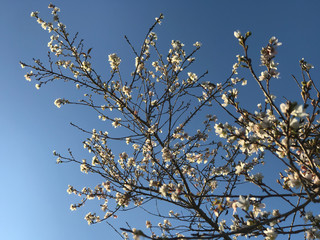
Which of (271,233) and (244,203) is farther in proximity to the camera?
(271,233)

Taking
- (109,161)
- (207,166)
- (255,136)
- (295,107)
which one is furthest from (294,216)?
(109,161)

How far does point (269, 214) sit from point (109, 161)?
333 centimetres

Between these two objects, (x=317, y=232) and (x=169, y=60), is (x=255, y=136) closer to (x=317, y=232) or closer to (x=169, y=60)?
(x=317, y=232)

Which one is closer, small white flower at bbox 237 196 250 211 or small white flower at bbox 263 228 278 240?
small white flower at bbox 237 196 250 211

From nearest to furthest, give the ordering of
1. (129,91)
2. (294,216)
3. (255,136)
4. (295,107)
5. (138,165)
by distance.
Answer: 1. (295,107)
2. (255,136)
3. (294,216)
4. (129,91)
5. (138,165)

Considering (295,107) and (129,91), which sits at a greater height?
(129,91)

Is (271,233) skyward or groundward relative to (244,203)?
groundward

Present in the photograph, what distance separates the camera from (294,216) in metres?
2.78

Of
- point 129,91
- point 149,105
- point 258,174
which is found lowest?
point 258,174

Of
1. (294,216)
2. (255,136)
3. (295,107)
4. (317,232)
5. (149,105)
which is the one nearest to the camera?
(295,107)

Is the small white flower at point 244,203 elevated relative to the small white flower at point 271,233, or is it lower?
elevated

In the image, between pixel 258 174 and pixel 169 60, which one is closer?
pixel 258 174

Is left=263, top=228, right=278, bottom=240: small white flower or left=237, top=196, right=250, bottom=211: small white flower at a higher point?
left=237, top=196, right=250, bottom=211: small white flower

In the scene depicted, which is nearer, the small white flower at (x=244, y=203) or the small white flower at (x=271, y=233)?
the small white flower at (x=244, y=203)
